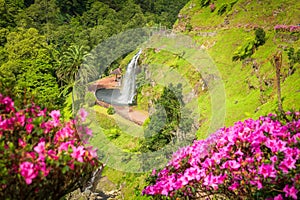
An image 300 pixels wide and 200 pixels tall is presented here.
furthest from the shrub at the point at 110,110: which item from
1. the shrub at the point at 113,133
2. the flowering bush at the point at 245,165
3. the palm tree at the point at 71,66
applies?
the flowering bush at the point at 245,165

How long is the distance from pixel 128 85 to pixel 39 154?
24868mm

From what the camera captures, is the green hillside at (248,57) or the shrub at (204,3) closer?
the green hillside at (248,57)

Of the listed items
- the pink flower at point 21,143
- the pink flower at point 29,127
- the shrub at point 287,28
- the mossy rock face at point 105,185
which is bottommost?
the mossy rock face at point 105,185

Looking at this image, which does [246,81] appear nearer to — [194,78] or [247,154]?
[194,78]

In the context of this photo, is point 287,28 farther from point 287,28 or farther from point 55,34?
point 55,34

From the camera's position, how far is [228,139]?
4359 millimetres

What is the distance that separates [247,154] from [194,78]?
1521cm

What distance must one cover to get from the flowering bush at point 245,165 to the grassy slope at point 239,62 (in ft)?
22.4

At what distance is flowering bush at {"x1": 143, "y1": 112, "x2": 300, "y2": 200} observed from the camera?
12.4 feet

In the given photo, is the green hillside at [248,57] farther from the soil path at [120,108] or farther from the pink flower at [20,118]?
the pink flower at [20,118]

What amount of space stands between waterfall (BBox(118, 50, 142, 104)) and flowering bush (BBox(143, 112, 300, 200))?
21.3 m

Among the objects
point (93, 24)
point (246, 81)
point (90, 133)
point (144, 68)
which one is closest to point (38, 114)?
point (90, 133)

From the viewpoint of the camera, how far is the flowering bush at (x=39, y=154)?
312cm

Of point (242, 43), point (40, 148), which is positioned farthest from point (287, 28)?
point (40, 148)
